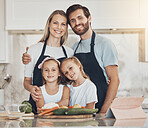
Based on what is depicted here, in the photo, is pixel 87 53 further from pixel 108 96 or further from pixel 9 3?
pixel 9 3

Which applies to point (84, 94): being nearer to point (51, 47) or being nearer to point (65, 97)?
point (65, 97)

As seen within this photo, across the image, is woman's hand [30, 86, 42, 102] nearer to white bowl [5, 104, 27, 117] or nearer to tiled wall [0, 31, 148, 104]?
tiled wall [0, 31, 148, 104]

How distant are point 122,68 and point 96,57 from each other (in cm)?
53

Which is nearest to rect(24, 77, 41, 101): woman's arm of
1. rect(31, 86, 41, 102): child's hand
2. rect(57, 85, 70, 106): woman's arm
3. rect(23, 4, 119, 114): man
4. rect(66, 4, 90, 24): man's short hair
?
rect(31, 86, 41, 102): child's hand

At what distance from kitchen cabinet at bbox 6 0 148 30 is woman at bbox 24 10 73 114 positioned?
0.08m

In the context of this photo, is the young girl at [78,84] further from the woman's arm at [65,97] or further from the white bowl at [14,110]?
the white bowl at [14,110]

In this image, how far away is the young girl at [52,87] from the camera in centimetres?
232

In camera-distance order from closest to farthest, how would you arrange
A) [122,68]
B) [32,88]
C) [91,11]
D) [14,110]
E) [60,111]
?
[14,110], [60,111], [32,88], [91,11], [122,68]

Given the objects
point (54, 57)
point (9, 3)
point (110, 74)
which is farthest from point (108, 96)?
point (9, 3)

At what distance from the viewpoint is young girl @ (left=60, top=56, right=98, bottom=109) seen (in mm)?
2328

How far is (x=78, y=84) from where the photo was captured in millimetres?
2373

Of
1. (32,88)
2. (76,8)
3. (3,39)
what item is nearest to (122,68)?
(76,8)

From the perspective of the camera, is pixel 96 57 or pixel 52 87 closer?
pixel 52 87

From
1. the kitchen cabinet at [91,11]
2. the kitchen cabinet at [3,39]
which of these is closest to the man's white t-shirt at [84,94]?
the kitchen cabinet at [91,11]
